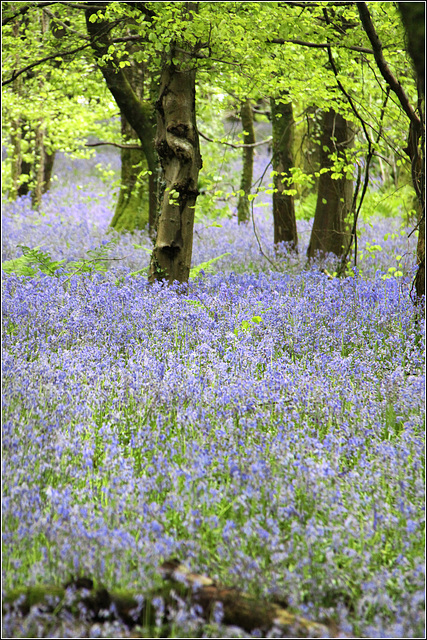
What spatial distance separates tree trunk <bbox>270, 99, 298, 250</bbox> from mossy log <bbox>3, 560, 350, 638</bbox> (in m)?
7.64

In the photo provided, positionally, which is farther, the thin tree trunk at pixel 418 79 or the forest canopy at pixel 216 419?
the thin tree trunk at pixel 418 79

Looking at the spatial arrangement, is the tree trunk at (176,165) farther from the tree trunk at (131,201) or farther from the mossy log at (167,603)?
the tree trunk at (131,201)

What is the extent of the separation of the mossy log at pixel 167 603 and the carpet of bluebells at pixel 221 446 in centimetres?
5

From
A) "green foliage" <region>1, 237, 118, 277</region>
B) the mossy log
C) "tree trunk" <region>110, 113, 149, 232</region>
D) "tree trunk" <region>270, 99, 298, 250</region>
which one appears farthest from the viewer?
"tree trunk" <region>110, 113, 149, 232</region>

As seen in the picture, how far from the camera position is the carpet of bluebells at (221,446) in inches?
88.6

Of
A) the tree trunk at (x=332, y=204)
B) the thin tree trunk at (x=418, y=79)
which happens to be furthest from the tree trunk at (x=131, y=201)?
the thin tree trunk at (x=418, y=79)

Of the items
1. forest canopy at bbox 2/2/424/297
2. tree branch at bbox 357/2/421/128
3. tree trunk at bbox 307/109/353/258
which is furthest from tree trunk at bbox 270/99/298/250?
tree branch at bbox 357/2/421/128

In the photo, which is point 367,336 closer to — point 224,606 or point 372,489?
point 372,489

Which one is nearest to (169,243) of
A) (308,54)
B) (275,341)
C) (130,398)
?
(275,341)

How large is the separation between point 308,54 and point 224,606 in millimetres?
5894

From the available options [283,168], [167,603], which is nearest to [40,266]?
[283,168]

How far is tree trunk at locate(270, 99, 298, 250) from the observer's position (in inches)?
366

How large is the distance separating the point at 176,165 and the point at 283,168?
11.2 feet

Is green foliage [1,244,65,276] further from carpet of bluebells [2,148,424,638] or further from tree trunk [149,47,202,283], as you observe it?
tree trunk [149,47,202,283]
